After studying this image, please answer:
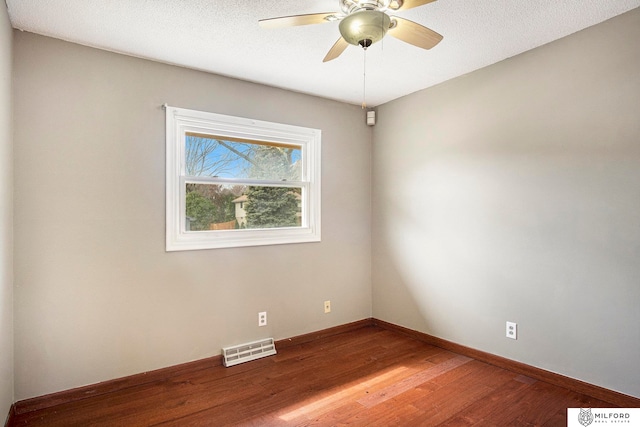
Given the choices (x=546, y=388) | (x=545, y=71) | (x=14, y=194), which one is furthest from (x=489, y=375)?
(x=14, y=194)

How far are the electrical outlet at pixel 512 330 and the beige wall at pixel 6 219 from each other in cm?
327

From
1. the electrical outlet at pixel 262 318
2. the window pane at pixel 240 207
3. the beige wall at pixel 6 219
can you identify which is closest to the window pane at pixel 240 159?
the window pane at pixel 240 207

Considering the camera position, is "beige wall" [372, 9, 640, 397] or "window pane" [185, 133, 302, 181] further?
"window pane" [185, 133, 302, 181]

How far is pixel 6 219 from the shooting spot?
2.00 m

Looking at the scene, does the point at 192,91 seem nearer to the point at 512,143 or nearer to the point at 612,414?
the point at 512,143

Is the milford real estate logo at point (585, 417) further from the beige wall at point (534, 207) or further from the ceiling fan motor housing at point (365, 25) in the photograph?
the ceiling fan motor housing at point (365, 25)

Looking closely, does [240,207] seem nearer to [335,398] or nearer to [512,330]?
[335,398]

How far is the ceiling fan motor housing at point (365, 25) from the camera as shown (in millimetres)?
1572

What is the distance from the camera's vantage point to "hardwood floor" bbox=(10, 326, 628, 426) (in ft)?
6.82

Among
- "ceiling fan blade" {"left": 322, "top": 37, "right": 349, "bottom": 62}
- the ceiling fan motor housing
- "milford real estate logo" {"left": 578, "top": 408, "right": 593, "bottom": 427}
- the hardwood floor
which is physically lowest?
the hardwood floor

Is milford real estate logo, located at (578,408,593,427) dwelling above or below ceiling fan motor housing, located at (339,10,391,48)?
below

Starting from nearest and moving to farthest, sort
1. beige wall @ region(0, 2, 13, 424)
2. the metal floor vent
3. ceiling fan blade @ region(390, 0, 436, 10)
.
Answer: ceiling fan blade @ region(390, 0, 436, 10) → beige wall @ region(0, 2, 13, 424) → the metal floor vent

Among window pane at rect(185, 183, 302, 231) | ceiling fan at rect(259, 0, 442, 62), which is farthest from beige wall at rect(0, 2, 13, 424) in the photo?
ceiling fan at rect(259, 0, 442, 62)

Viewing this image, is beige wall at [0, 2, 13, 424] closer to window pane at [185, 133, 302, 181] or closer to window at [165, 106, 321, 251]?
window at [165, 106, 321, 251]
